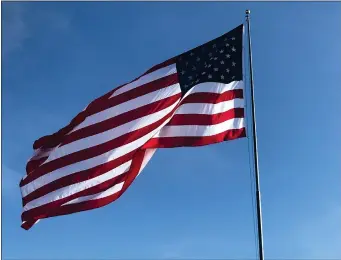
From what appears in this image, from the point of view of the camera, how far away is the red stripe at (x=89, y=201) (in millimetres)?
18297

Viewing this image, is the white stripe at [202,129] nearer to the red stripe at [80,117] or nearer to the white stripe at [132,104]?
the white stripe at [132,104]

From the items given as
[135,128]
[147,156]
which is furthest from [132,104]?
[147,156]

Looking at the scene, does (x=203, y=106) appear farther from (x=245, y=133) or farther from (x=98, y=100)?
(x=98, y=100)

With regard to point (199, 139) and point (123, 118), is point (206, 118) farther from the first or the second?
point (123, 118)

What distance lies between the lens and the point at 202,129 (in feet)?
60.6

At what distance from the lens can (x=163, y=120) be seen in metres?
18.8

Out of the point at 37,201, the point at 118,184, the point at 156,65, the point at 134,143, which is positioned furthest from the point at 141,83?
the point at 37,201

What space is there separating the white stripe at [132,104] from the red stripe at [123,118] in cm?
12

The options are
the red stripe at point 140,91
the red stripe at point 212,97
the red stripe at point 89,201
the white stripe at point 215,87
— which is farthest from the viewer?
the red stripe at point 140,91

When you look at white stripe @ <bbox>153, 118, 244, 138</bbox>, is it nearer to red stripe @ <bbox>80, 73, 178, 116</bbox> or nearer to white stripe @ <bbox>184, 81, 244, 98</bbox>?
white stripe @ <bbox>184, 81, 244, 98</bbox>

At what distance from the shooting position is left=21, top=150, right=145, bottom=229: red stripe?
18297mm

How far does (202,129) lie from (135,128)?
210 centimetres

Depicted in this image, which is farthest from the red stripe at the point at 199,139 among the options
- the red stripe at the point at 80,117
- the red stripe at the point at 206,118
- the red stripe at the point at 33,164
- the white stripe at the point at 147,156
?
the red stripe at the point at 33,164

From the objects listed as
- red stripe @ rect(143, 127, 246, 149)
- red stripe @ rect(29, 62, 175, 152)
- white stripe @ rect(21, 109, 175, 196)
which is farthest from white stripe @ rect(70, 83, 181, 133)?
red stripe @ rect(143, 127, 246, 149)
